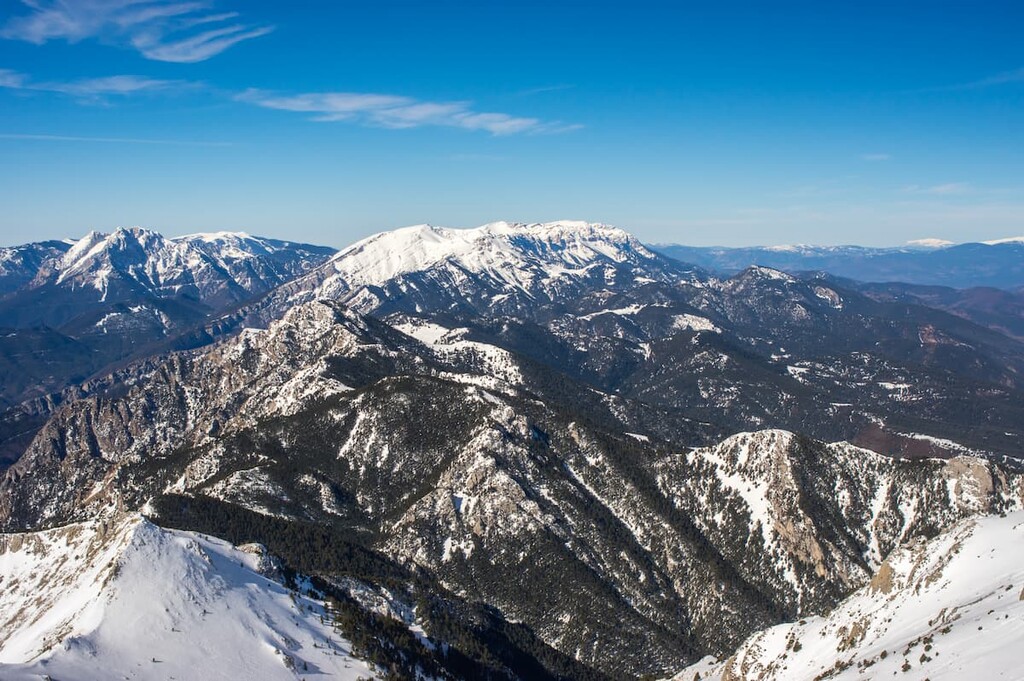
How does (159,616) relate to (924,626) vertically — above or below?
below

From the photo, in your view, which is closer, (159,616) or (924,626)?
(924,626)

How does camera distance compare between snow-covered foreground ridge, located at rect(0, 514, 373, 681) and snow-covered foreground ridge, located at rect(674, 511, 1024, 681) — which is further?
snow-covered foreground ridge, located at rect(0, 514, 373, 681)

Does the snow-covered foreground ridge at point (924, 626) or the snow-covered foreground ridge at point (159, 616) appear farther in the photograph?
the snow-covered foreground ridge at point (159, 616)

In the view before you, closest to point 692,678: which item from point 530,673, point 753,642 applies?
point 753,642

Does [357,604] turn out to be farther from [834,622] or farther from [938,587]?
[938,587]
